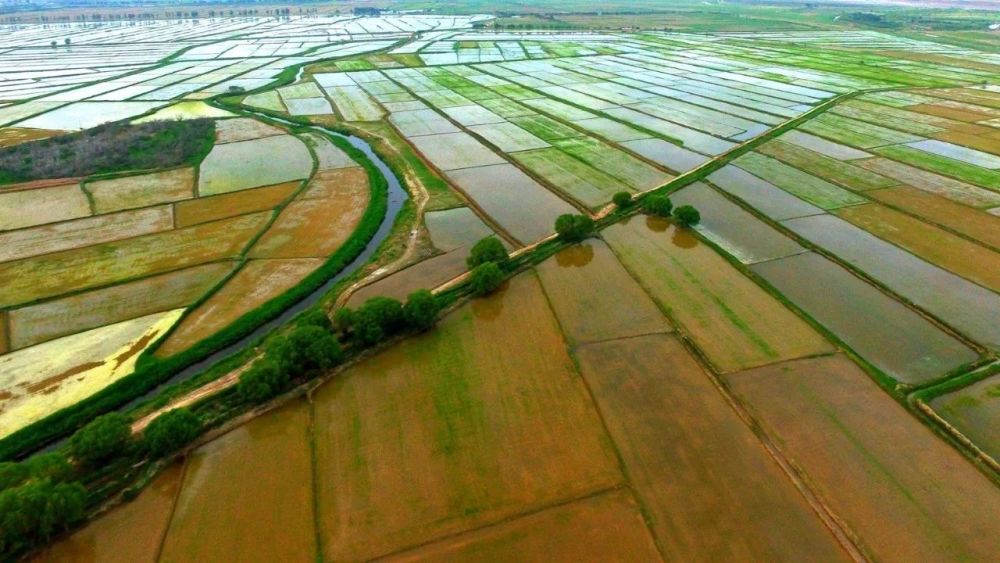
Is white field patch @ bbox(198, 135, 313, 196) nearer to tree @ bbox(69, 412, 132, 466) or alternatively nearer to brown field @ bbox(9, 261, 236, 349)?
brown field @ bbox(9, 261, 236, 349)

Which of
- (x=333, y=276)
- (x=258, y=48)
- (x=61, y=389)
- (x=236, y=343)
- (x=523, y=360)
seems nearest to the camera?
(x=61, y=389)

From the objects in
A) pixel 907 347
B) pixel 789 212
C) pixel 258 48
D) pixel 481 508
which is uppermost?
pixel 258 48

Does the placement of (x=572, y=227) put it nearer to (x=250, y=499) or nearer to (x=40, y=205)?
(x=250, y=499)

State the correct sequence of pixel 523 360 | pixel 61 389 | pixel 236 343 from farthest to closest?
pixel 236 343, pixel 523 360, pixel 61 389

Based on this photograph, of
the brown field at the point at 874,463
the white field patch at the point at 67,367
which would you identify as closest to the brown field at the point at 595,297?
the brown field at the point at 874,463

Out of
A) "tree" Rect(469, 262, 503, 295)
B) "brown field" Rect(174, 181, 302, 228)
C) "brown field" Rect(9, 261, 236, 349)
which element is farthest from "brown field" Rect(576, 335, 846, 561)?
"brown field" Rect(174, 181, 302, 228)

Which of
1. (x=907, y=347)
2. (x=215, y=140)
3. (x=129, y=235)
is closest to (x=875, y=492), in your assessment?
(x=907, y=347)

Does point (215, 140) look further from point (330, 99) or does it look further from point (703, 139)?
point (703, 139)

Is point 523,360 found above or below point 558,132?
below
